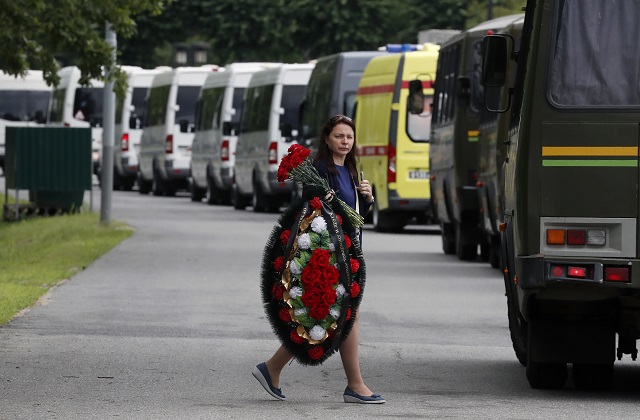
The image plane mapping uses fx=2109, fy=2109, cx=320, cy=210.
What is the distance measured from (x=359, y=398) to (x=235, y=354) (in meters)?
2.76

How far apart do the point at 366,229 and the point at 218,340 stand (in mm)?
20451

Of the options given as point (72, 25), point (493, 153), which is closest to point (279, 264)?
point (493, 153)

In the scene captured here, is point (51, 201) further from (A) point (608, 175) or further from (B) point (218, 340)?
(A) point (608, 175)

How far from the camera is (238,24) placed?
71.9 m

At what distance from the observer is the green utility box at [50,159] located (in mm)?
34531

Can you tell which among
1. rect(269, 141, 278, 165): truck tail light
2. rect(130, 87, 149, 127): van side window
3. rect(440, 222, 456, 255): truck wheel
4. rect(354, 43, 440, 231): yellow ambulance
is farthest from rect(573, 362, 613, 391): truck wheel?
rect(130, 87, 149, 127): van side window

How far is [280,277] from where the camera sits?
1068 cm

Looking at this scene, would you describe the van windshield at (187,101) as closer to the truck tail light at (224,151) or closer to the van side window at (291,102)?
the truck tail light at (224,151)

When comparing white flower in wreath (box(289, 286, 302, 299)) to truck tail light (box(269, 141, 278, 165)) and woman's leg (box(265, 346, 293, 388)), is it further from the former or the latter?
truck tail light (box(269, 141, 278, 165))

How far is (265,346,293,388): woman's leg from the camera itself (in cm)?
1084

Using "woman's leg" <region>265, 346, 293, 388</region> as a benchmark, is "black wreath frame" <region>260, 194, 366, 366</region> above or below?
above

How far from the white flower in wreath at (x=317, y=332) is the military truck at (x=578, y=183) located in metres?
1.06

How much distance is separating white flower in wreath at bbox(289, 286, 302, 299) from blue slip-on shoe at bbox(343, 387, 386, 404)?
58cm

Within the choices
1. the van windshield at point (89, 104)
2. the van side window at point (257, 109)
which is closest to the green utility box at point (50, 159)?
the van side window at point (257, 109)
